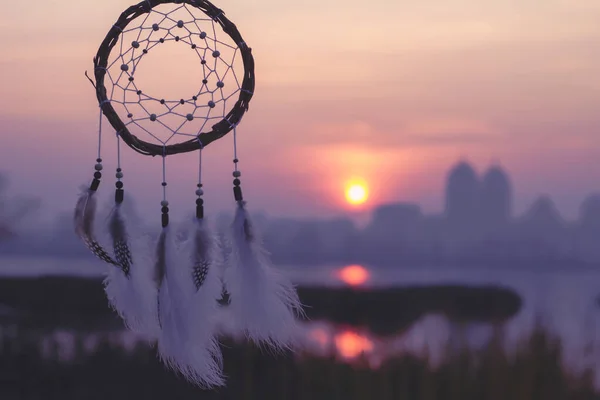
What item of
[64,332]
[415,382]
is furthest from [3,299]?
[415,382]

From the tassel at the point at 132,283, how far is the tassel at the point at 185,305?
0.24 feet

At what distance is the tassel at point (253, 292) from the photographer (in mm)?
2818

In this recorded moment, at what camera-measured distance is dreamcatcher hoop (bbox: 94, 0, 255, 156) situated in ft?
9.03

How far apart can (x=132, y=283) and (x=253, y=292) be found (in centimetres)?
43

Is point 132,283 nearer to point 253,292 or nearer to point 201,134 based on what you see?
point 253,292

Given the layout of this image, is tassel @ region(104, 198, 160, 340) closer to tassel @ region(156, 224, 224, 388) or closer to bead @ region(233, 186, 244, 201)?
tassel @ region(156, 224, 224, 388)

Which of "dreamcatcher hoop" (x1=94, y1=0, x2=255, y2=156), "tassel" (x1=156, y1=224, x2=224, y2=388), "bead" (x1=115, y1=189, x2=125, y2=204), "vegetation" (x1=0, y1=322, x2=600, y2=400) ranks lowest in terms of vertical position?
"vegetation" (x1=0, y1=322, x2=600, y2=400)

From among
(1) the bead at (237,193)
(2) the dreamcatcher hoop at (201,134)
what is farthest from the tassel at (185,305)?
(2) the dreamcatcher hoop at (201,134)

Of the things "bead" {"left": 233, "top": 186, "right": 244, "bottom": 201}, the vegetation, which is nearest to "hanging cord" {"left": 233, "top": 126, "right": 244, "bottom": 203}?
"bead" {"left": 233, "top": 186, "right": 244, "bottom": 201}

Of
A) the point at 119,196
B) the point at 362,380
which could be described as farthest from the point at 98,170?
the point at 362,380

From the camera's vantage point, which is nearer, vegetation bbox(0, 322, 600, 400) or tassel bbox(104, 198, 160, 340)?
tassel bbox(104, 198, 160, 340)

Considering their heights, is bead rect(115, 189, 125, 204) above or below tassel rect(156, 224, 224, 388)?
above

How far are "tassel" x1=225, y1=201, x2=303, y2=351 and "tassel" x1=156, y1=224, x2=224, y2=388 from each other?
85 mm

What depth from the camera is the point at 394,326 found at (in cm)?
818
